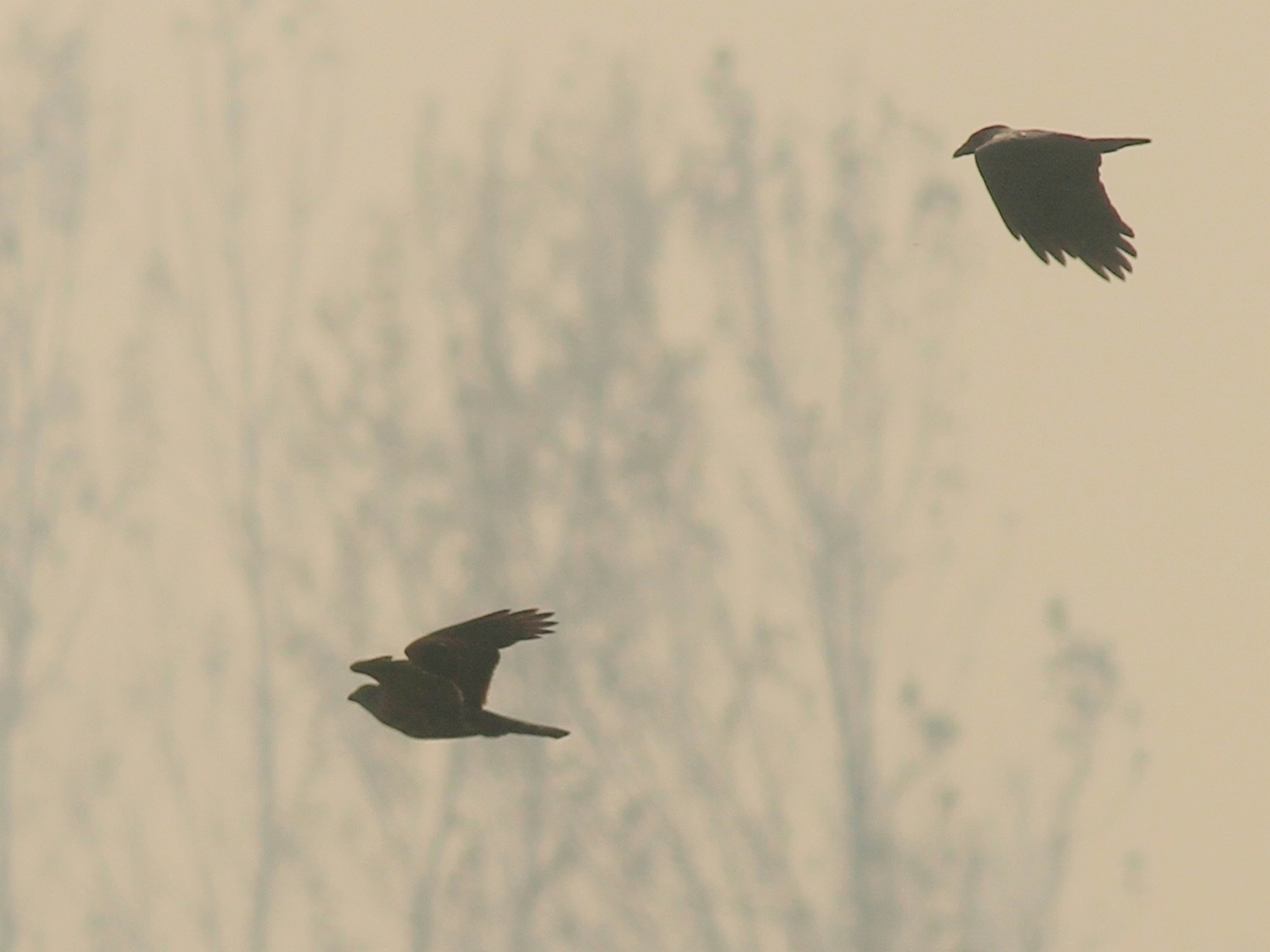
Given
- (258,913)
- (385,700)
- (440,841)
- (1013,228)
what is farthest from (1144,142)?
(258,913)

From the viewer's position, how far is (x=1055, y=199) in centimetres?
667

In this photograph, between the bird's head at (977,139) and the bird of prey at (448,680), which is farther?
the bird's head at (977,139)

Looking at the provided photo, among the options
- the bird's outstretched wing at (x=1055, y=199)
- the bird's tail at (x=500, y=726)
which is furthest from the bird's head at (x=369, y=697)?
the bird's outstretched wing at (x=1055, y=199)

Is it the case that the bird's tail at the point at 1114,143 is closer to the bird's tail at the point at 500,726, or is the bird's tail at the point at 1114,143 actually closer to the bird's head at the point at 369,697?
the bird's tail at the point at 500,726

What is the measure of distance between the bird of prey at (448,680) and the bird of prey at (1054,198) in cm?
184

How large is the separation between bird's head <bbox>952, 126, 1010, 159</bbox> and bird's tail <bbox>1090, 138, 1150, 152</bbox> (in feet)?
1.33

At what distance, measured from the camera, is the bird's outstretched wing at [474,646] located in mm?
5949

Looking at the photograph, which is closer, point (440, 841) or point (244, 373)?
point (440, 841)

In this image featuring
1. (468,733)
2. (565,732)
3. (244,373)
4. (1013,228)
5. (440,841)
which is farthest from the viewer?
(244,373)

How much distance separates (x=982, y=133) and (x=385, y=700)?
2.52 meters

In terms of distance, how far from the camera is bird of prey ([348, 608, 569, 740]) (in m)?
5.93

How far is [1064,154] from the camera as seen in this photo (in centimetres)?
666

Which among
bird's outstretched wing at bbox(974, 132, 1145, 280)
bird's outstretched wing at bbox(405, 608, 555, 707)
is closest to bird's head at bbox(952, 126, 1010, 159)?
bird's outstretched wing at bbox(974, 132, 1145, 280)

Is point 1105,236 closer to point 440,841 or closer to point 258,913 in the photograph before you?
point 440,841
